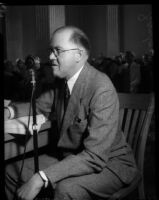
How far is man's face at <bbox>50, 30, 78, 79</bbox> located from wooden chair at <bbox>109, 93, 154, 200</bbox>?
0.33 meters

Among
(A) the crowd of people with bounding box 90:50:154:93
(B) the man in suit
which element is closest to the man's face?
(B) the man in suit

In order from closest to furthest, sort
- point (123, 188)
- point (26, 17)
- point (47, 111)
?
1. point (123, 188)
2. point (47, 111)
3. point (26, 17)

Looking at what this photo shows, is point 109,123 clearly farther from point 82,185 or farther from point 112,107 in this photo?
point 82,185

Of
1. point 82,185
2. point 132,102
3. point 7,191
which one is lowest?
point 7,191

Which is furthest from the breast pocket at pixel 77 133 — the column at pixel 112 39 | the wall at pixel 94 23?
the wall at pixel 94 23

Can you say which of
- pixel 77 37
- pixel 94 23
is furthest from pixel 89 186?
pixel 94 23

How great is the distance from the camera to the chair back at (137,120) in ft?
4.34

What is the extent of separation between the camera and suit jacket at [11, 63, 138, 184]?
1068mm

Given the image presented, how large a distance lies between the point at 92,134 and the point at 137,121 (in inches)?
15.2

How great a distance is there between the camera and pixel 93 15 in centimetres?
661

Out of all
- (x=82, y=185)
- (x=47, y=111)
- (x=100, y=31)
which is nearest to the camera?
(x=82, y=185)

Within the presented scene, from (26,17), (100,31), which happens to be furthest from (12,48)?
(100,31)

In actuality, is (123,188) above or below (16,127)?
below

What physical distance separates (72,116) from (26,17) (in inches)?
177
